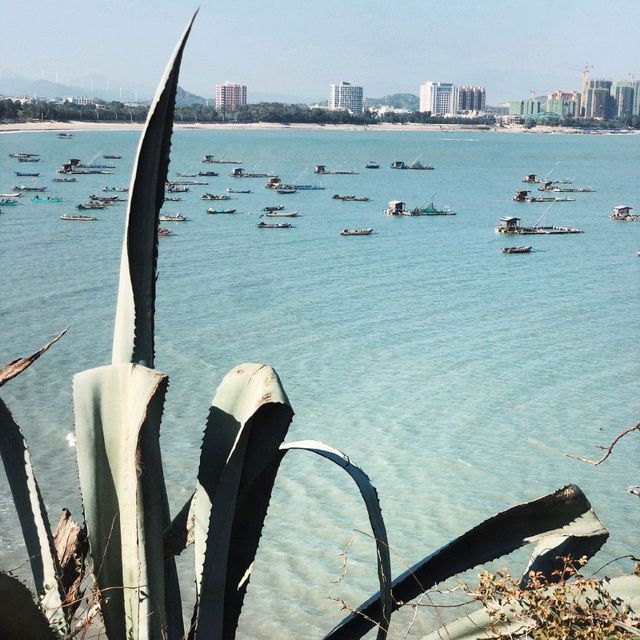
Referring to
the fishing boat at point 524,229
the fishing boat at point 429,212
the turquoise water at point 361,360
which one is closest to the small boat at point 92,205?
the turquoise water at point 361,360

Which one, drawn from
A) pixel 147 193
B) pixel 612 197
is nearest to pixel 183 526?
pixel 147 193

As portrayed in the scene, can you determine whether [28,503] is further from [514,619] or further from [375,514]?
[514,619]

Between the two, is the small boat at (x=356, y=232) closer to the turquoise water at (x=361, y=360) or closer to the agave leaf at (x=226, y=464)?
the turquoise water at (x=361, y=360)

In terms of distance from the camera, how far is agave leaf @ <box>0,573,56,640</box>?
2.24 metres

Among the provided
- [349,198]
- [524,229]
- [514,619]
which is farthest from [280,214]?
[514,619]

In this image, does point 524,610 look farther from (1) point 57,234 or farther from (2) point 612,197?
(2) point 612,197

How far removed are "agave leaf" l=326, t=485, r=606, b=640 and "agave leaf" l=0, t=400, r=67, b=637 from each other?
33.4 inches

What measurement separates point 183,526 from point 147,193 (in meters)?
0.86

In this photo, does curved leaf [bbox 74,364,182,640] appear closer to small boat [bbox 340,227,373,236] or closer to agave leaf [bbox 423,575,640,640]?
agave leaf [bbox 423,575,640,640]

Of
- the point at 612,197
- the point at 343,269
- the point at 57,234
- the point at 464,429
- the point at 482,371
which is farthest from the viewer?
the point at 612,197

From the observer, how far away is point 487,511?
1212 cm

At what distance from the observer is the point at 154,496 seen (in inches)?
91.7

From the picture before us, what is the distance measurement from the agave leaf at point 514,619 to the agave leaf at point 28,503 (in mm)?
1056

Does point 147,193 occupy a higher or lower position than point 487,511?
higher
